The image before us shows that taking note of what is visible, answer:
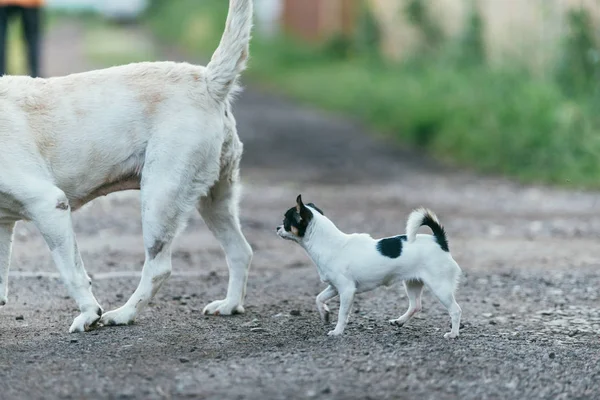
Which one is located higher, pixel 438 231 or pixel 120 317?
pixel 438 231

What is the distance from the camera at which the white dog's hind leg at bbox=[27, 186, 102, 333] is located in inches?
217

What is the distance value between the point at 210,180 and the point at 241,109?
46.4ft

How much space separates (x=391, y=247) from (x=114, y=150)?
59.3 inches

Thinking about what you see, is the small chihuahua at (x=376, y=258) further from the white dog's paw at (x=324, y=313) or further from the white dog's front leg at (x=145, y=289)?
the white dog's front leg at (x=145, y=289)

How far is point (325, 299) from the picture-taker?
221 inches

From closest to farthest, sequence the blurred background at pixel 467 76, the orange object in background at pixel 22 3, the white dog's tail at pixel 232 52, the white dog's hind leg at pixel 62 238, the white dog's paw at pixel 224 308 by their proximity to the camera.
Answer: the white dog's hind leg at pixel 62 238
the white dog's tail at pixel 232 52
the white dog's paw at pixel 224 308
the orange object in background at pixel 22 3
the blurred background at pixel 467 76

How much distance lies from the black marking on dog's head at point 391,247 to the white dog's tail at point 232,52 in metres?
1.20

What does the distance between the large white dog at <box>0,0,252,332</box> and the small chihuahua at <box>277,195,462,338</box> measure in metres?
0.61

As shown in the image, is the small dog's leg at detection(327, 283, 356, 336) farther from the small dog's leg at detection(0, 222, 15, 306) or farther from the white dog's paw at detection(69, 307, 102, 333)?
the small dog's leg at detection(0, 222, 15, 306)

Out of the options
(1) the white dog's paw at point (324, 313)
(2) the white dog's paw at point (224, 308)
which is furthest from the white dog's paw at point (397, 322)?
(2) the white dog's paw at point (224, 308)

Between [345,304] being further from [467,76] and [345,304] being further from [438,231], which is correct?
[467,76]

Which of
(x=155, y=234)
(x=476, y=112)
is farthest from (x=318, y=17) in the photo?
(x=155, y=234)

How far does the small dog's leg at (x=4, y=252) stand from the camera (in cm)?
593

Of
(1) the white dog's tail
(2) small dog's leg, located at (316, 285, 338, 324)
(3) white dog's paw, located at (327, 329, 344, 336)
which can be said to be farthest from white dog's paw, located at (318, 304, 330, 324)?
(1) the white dog's tail
